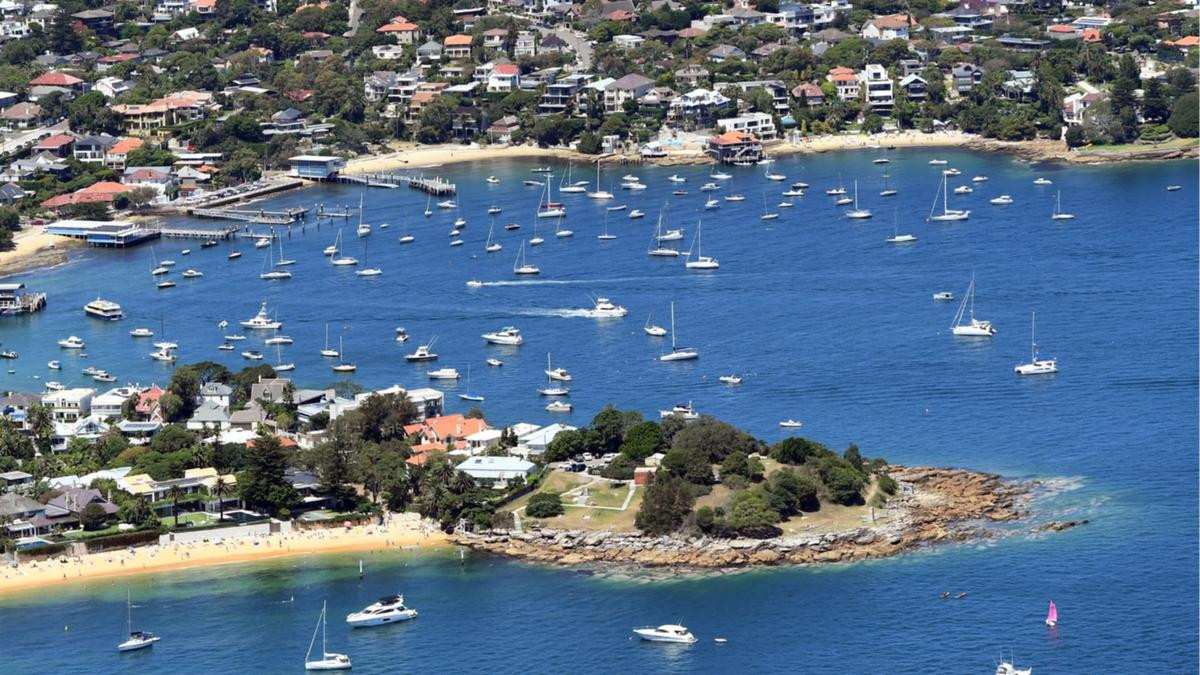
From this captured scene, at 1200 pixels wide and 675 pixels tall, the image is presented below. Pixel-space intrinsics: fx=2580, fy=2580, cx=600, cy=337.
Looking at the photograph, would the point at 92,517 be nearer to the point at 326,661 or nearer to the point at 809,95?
the point at 326,661

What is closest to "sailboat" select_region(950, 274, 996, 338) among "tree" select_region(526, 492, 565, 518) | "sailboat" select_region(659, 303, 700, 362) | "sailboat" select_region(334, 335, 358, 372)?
"sailboat" select_region(659, 303, 700, 362)

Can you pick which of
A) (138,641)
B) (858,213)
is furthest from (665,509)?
(858,213)

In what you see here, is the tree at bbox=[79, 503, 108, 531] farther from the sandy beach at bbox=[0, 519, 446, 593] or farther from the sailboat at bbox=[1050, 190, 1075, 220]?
the sailboat at bbox=[1050, 190, 1075, 220]

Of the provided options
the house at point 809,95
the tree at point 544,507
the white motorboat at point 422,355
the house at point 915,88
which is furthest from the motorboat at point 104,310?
the house at point 915,88

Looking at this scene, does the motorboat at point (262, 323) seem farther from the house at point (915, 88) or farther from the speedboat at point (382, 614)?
the house at point (915, 88)

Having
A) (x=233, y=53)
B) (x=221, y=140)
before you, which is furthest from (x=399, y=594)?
(x=233, y=53)

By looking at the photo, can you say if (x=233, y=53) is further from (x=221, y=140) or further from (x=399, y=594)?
(x=399, y=594)
